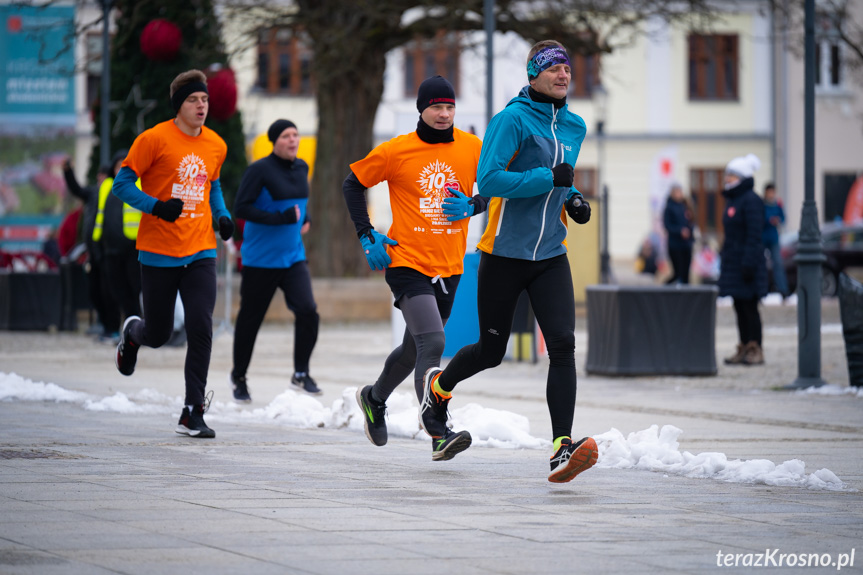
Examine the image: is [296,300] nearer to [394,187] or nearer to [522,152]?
[394,187]

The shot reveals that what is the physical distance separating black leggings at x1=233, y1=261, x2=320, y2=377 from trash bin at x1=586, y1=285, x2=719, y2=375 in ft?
10.3

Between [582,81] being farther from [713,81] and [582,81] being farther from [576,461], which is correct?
[576,461]

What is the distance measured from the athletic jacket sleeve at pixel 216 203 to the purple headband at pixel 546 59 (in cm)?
245

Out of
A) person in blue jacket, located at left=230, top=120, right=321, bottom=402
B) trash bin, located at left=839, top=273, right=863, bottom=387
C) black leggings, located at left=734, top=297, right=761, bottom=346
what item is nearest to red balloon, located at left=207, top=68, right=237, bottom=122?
black leggings, located at left=734, top=297, right=761, bottom=346

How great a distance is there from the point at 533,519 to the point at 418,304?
2035mm

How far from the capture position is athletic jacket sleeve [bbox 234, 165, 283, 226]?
10422 mm

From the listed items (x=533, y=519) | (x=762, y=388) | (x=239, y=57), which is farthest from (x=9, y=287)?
(x=533, y=519)

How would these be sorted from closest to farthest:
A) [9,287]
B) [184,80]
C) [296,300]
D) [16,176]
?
[184,80] < [296,300] < [9,287] < [16,176]

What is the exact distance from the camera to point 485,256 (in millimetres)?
6906

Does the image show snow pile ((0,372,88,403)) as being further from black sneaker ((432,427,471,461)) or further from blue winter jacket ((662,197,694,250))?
blue winter jacket ((662,197,694,250))

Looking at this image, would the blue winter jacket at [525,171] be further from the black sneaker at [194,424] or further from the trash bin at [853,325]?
the trash bin at [853,325]

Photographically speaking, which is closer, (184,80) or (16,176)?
(184,80)

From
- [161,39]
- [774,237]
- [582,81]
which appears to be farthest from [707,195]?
[161,39]

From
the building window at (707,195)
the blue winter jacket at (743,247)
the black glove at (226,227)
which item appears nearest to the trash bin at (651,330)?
the blue winter jacket at (743,247)
